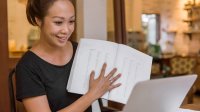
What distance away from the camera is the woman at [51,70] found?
48.2 inches

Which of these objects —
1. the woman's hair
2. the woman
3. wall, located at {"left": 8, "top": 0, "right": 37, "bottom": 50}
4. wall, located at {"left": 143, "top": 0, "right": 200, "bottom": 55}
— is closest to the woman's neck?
the woman

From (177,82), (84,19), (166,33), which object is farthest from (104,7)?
(166,33)

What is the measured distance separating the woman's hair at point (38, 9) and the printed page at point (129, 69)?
31cm

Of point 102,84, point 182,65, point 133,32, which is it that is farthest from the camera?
point 133,32

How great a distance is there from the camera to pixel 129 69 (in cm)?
123

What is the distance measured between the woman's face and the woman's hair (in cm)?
2

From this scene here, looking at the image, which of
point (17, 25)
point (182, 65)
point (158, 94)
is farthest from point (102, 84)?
point (182, 65)

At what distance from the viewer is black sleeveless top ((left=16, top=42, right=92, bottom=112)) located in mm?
1273

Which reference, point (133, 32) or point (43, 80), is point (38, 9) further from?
point (133, 32)

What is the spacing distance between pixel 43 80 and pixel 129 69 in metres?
0.34

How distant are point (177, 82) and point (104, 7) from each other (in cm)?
175

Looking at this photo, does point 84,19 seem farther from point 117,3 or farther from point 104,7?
point 117,3

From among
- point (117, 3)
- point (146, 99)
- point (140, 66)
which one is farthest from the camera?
point (117, 3)

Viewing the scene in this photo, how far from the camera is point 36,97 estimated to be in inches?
49.4
